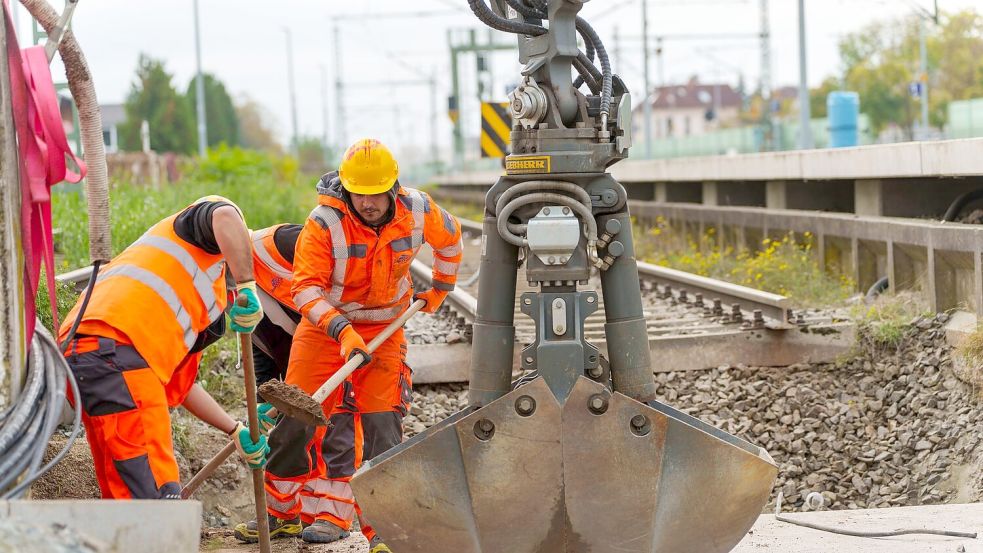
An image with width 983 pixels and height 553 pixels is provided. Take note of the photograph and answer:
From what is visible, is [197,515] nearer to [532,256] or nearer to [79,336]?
[79,336]

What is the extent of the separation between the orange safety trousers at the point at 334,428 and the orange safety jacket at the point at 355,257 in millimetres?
148

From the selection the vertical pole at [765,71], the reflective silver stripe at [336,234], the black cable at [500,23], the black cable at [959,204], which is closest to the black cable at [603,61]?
the black cable at [500,23]

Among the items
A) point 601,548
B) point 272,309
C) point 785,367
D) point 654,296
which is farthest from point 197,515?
point 654,296

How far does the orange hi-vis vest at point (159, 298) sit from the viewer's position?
4.19 metres

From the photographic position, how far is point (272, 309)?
19.2 feet

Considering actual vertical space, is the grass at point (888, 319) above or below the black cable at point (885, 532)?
above

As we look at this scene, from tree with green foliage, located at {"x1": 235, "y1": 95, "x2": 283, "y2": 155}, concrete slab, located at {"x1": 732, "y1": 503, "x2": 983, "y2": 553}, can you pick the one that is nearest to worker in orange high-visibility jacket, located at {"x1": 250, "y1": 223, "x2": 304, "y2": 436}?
concrete slab, located at {"x1": 732, "y1": 503, "x2": 983, "y2": 553}

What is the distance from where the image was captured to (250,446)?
4.66m

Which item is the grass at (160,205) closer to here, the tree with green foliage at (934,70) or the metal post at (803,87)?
the metal post at (803,87)

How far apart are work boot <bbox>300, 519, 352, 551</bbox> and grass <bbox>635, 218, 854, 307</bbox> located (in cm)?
507

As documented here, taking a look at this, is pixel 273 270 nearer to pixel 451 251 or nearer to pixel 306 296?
pixel 306 296

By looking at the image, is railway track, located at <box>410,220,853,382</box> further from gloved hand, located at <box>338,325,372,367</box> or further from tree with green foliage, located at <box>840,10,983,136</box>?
tree with green foliage, located at <box>840,10,983,136</box>

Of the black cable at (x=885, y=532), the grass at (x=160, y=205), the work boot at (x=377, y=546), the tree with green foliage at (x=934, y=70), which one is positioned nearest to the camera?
the black cable at (x=885, y=532)

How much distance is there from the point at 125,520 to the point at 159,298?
128cm
